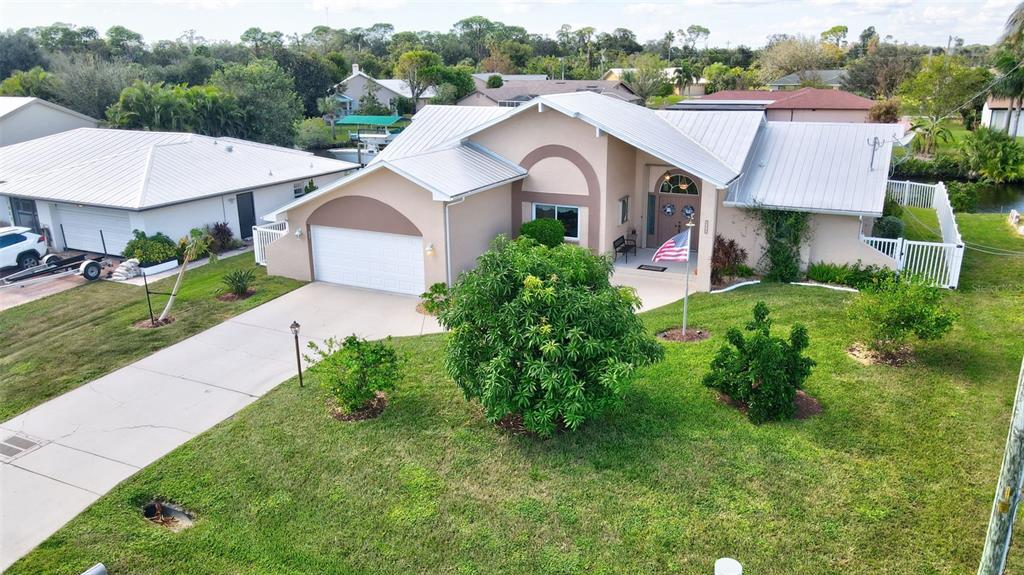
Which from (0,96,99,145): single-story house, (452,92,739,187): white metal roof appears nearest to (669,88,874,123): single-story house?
(452,92,739,187): white metal roof

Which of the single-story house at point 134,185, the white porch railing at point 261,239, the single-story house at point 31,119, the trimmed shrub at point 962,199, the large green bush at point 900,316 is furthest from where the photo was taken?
the single-story house at point 31,119

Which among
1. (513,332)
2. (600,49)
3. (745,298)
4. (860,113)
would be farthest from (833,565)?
(600,49)

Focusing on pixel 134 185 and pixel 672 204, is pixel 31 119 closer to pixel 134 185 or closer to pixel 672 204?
pixel 134 185

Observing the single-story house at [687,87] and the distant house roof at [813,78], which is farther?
the single-story house at [687,87]

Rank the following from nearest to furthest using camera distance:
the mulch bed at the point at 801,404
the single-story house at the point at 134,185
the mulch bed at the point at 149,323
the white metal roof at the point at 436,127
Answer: the mulch bed at the point at 801,404, the mulch bed at the point at 149,323, the single-story house at the point at 134,185, the white metal roof at the point at 436,127

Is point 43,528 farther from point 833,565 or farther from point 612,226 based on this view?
point 612,226

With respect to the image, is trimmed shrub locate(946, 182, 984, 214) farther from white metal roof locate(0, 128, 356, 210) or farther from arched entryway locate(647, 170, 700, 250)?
white metal roof locate(0, 128, 356, 210)

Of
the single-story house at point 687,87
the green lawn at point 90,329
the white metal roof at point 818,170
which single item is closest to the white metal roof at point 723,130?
the white metal roof at point 818,170

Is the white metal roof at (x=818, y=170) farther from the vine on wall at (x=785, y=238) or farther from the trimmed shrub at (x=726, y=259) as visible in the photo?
the trimmed shrub at (x=726, y=259)

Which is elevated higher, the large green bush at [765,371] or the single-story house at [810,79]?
the single-story house at [810,79]
